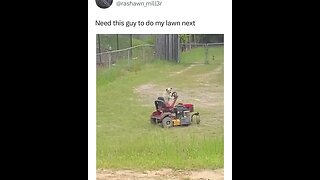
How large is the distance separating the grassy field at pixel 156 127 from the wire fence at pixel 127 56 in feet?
0.25

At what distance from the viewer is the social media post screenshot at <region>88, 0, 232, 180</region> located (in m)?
16.5

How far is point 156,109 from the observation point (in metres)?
16.5

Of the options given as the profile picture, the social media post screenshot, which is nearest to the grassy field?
the social media post screenshot

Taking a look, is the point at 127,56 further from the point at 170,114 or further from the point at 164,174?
the point at 164,174

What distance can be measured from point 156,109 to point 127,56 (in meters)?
0.47

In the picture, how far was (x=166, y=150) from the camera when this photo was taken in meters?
16.5

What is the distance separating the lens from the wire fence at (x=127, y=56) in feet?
54.1

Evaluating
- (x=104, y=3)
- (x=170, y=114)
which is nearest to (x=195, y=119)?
(x=170, y=114)

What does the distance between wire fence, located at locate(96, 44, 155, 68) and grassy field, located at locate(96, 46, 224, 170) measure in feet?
0.25

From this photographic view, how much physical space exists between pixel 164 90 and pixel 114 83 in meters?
0.39

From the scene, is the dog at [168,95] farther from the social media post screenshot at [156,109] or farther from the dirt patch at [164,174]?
the dirt patch at [164,174]

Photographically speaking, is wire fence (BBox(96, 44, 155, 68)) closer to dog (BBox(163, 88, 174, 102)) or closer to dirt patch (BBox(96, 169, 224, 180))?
dog (BBox(163, 88, 174, 102))
